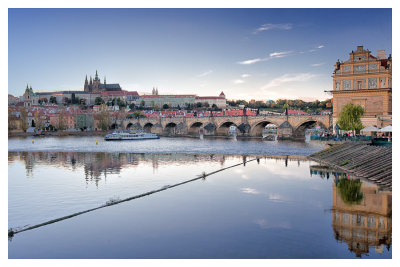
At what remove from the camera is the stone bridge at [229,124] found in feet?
210

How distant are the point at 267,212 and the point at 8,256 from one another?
821 centimetres

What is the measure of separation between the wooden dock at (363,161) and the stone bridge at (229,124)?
28.2m

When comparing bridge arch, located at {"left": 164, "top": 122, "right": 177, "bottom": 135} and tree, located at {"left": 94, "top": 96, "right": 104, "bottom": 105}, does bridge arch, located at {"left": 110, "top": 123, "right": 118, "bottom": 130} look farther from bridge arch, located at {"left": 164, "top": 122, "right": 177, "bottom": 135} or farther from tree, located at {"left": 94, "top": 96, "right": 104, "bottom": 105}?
tree, located at {"left": 94, "top": 96, "right": 104, "bottom": 105}

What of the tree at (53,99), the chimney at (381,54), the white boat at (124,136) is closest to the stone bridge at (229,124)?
the white boat at (124,136)

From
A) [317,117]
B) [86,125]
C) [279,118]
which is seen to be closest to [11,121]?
[86,125]

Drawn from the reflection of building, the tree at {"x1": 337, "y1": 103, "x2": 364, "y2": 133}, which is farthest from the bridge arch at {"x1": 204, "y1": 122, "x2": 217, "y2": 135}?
the reflection of building

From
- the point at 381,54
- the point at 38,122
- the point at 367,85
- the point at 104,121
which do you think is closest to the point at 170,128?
the point at 104,121

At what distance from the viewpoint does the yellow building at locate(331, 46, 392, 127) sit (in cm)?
3897

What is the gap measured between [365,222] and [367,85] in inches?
1225

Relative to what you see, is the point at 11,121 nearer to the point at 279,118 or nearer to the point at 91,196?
the point at 279,118

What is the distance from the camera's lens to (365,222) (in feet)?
40.1

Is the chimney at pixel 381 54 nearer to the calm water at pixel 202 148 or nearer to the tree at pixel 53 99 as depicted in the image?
the calm water at pixel 202 148

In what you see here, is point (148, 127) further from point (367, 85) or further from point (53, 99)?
point (53, 99)

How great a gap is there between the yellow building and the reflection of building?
2548 cm
